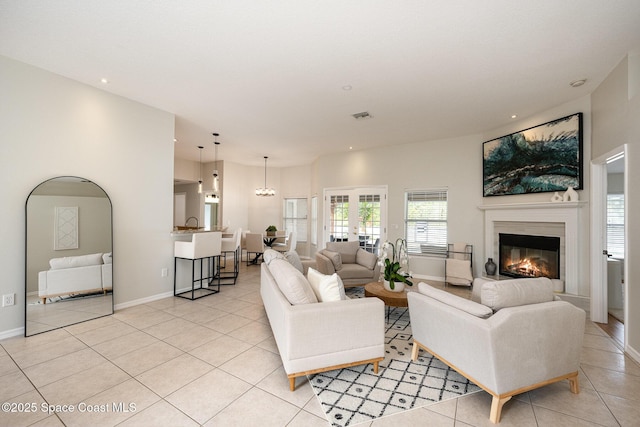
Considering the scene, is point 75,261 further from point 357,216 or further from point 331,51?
point 357,216

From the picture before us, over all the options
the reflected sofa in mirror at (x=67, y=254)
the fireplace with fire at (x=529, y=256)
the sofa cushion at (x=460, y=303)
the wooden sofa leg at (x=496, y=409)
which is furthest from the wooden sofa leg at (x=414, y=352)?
the reflected sofa in mirror at (x=67, y=254)

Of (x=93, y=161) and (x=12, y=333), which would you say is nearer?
(x=12, y=333)

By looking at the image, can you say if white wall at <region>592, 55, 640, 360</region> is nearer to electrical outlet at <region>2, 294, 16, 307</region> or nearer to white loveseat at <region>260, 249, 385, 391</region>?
white loveseat at <region>260, 249, 385, 391</region>

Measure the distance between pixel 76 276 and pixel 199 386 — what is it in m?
2.53

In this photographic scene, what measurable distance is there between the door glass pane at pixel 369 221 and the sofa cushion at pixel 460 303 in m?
4.16

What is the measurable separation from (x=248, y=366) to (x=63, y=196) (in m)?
3.04

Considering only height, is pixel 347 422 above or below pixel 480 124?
below

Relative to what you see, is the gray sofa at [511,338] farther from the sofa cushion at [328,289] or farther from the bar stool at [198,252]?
the bar stool at [198,252]

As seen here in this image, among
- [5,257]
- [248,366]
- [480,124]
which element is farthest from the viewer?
[480,124]

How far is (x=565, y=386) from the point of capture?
2.20 meters

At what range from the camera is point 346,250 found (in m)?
5.29

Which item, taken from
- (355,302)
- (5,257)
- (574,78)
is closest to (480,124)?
(574,78)

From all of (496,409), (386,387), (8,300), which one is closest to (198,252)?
(8,300)

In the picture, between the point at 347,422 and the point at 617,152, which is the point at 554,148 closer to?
the point at 617,152
